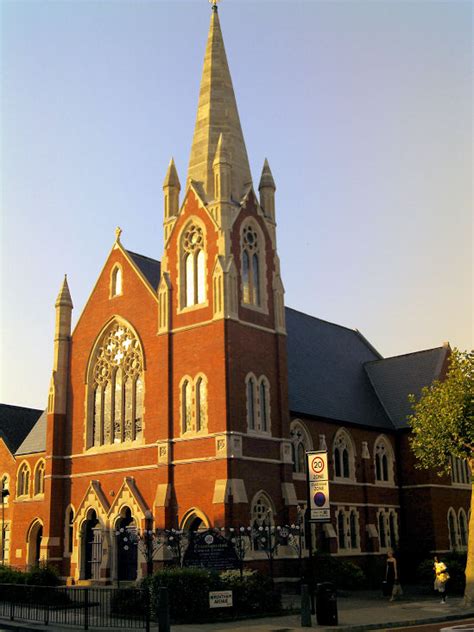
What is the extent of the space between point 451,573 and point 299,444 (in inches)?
389

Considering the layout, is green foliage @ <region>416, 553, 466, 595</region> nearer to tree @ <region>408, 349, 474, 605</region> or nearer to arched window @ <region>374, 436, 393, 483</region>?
arched window @ <region>374, 436, 393, 483</region>

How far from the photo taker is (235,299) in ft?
118

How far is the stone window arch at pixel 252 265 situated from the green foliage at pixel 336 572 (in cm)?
1262

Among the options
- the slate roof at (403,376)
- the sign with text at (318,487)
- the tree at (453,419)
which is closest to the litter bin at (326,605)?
the sign with text at (318,487)

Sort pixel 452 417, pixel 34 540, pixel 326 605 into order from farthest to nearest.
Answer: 1. pixel 34 540
2. pixel 452 417
3. pixel 326 605

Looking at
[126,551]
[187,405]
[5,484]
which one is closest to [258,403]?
[187,405]

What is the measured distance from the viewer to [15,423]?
185 ft

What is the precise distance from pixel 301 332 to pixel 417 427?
1788cm

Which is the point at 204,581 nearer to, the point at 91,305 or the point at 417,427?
the point at 417,427

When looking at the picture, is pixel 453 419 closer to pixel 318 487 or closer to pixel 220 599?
pixel 318 487

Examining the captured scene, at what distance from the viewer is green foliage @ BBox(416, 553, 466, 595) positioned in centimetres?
3700

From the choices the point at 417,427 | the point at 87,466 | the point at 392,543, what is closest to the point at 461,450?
the point at 417,427

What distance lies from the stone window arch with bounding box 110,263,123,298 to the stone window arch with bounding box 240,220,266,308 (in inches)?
308

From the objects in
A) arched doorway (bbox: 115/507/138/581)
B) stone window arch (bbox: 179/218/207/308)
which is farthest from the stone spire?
arched doorway (bbox: 115/507/138/581)
